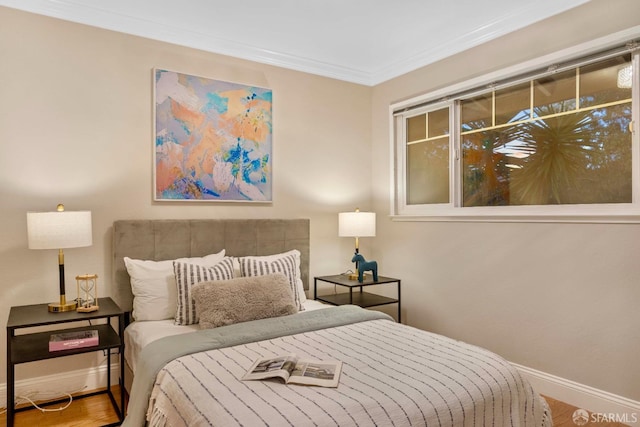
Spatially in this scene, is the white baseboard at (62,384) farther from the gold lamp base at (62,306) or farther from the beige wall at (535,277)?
the beige wall at (535,277)

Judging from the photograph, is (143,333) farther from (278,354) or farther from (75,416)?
(278,354)

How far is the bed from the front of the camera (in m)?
1.57

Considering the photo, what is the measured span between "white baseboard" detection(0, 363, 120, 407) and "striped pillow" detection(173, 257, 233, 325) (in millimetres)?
803

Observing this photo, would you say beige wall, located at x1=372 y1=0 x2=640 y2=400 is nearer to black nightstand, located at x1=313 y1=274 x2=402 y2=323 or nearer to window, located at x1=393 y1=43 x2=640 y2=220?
window, located at x1=393 y1=43 x2=640 y2=220

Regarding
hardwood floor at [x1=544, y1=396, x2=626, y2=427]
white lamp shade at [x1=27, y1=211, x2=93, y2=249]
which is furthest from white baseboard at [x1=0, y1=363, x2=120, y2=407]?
hardwood floor at [x1=544, y1=396, x2=626, y2=427]

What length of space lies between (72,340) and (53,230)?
63cm

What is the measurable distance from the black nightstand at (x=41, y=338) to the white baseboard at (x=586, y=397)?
8.70 ft

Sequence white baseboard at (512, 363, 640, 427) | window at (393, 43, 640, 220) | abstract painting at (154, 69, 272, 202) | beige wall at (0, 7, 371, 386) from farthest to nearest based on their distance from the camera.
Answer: abstract painting at (154, 69, 272, 202) → beige wall at (0, 7, 371, 386) → window at (393, 43, 640, 220) → white baseboard at (512, 363, 640, 427)

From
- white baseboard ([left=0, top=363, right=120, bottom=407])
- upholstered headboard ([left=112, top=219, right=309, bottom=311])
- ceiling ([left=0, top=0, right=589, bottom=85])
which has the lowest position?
white baseboard ([left=0, top=363, right=120, bottom=407])

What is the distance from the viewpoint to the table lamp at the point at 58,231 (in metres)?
2.43

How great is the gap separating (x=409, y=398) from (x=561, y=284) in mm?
1686

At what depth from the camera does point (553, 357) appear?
9.26 feet

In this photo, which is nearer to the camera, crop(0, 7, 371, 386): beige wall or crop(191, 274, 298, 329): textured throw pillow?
crop(191, 274, 298, 329): textured throw pillow

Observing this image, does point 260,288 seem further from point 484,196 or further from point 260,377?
point 484,196
